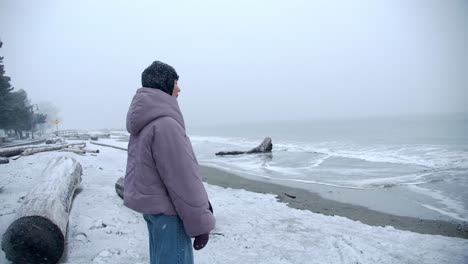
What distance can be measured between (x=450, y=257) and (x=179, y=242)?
5.38 meters

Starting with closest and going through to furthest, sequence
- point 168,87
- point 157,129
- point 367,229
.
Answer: point 157,129
point 168,87
point 367,229

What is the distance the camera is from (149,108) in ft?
7.18

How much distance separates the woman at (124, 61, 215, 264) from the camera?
2.09 m

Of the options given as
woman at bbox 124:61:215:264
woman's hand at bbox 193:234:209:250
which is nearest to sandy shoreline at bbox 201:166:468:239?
woman's hand at bbox 193:234:209:250

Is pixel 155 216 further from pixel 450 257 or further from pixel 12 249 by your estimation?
pixel 450 257

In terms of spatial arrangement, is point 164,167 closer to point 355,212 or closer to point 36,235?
point 36,235

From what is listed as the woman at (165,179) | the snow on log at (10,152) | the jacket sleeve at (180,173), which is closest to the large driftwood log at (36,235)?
the woman at (165,179)

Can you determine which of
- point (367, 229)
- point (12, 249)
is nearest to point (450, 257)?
point (367, 229)

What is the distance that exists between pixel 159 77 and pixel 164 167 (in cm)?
78

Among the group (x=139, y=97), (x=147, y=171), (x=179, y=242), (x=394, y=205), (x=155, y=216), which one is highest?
(x=139, y=97)

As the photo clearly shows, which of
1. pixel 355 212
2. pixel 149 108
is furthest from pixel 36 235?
pixel 355 212

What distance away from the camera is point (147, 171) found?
217cm

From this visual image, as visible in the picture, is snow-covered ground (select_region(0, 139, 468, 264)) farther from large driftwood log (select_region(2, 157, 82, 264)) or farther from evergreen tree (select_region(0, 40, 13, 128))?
evergreen tree (select_region(0, 40, 13, 128))

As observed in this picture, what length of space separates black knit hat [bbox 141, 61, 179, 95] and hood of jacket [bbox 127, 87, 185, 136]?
3.3 inches
